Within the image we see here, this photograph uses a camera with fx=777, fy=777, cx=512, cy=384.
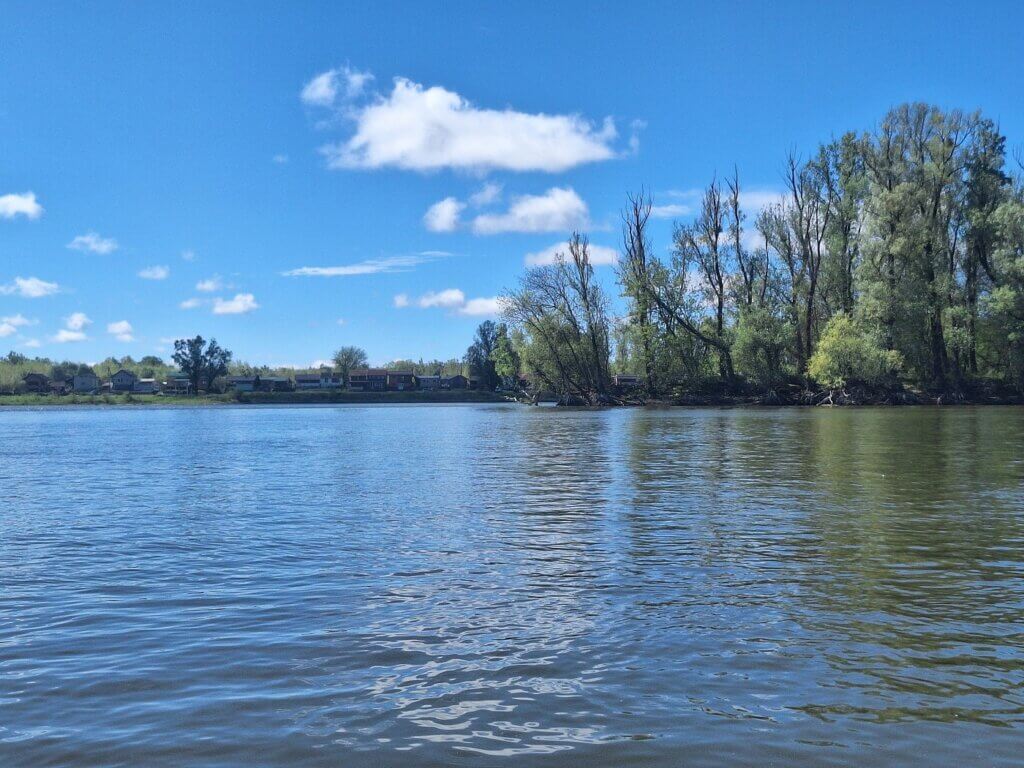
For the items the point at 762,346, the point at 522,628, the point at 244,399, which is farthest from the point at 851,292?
the point at 244,399

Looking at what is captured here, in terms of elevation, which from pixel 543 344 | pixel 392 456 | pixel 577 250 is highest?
pixel 577 250

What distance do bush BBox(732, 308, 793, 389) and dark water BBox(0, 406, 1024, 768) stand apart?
219 feet

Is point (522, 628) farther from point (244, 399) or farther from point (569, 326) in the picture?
point (244, 399)

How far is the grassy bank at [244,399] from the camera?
556 ft

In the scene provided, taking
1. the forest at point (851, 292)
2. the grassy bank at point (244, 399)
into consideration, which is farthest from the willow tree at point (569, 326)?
the grassy bank at point (244, 399)

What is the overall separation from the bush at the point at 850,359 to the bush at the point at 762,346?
6455mm

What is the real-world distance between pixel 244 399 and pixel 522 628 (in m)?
178

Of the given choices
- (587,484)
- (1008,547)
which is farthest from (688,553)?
(587,484)

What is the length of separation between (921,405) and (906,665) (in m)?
77.8

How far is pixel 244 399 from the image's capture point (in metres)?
175

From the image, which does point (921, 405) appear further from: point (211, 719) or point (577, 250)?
point (211, 719)

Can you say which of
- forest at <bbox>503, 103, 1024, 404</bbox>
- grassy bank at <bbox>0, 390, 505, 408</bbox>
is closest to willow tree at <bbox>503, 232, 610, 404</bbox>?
forest at <bbox>503, 103, 1024, 404</bbox>

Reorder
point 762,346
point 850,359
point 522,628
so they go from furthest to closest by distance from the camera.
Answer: point 762,346 → point 850,359 → point 522,628

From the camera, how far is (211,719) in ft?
19.4
